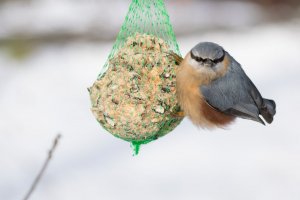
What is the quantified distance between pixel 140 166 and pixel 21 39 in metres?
2.82

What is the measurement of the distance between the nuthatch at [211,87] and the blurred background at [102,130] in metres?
1.99

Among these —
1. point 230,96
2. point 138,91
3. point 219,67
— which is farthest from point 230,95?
point 138,91

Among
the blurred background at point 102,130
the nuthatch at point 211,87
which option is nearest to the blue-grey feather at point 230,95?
the nuthatch at point 211,87

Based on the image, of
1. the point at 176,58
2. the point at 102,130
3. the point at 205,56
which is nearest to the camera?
the point at 205,56

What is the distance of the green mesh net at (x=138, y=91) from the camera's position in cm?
337

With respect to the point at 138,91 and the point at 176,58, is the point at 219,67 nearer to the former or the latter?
the point at 176,58

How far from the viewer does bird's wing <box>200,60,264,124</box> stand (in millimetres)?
3336

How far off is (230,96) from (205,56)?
24 centimetres

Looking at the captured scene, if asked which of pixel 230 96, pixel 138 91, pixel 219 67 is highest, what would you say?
pixel 219 67

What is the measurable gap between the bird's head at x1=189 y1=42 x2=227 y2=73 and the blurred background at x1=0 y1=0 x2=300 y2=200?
213 cm

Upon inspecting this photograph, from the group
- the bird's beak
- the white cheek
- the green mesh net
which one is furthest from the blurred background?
the white cheek

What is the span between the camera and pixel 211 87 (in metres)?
3.35

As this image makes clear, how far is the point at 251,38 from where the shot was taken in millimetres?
8172

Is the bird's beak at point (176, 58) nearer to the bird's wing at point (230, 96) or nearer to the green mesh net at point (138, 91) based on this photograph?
the green mesh net at point (138, 91)
